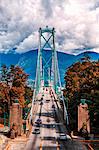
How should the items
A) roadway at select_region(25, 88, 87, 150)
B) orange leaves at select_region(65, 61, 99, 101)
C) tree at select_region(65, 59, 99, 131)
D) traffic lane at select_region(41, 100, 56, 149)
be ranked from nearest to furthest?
roadway at select_region(25, 88, 87, 150), traffic lane at select_region(41, 100, 56, 149), tree at select_region(65, 59, 99, 131), orange leaves at select_region(65, 61, 99, 101)

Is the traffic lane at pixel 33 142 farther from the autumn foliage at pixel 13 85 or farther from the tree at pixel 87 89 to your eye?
the tree at pixel 87 89

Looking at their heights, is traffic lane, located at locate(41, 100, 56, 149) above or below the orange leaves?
below

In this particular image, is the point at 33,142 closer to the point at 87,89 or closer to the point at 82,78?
the point at 87,89

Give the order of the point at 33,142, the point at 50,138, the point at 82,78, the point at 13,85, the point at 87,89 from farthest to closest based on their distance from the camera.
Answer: the point at 13,85, the point at 82,78, the point at 87,89, the point at 50,138, the point at 33,142

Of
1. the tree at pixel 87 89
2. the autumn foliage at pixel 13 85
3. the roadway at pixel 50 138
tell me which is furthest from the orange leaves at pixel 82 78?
the autumn foliage at pixel 13 85

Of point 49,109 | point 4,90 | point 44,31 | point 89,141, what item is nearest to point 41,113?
point 49,109

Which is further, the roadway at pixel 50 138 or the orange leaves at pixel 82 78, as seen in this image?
the orange leaves at pixel 82 78

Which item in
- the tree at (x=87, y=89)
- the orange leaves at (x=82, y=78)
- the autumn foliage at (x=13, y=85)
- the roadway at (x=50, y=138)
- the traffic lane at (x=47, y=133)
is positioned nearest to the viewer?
the roadway at (x=50, y=138)

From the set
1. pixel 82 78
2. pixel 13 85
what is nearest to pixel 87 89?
pixel 82 78

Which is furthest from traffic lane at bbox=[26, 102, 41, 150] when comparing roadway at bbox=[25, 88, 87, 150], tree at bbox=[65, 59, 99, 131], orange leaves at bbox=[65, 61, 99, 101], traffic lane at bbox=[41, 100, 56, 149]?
orange leaves at bbox=[65, 61, 99, 101]

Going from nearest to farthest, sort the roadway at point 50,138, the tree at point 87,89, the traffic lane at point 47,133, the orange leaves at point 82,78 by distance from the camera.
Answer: the roadway at point 50,138, the traffic lane at point 47,133, the tree at point 87,89, the orange leaves at point 82,78

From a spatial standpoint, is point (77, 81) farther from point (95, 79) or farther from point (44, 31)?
point (44, 31)

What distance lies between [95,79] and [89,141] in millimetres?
18776

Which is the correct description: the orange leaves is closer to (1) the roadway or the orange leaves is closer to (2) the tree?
(2) the tree
